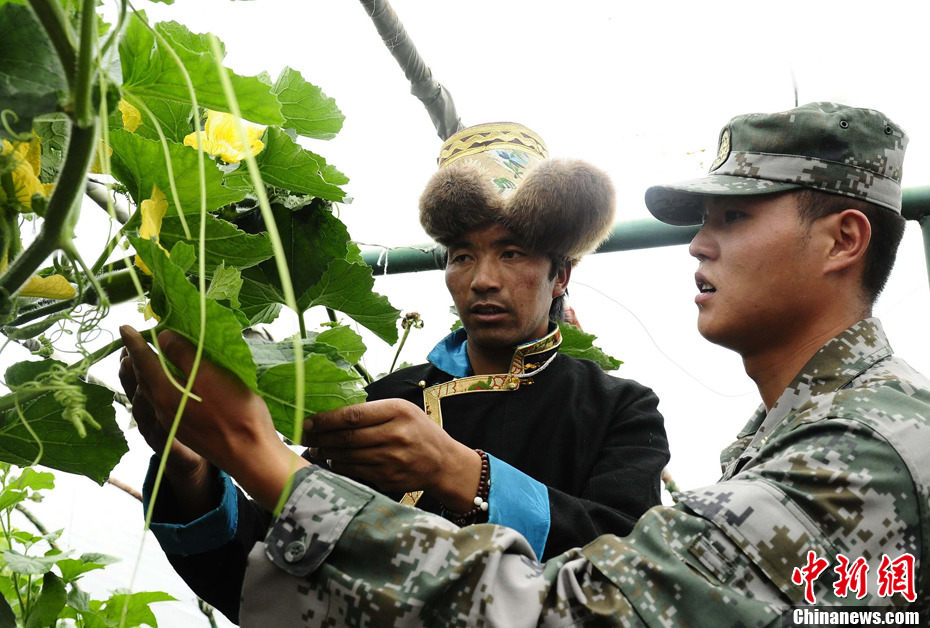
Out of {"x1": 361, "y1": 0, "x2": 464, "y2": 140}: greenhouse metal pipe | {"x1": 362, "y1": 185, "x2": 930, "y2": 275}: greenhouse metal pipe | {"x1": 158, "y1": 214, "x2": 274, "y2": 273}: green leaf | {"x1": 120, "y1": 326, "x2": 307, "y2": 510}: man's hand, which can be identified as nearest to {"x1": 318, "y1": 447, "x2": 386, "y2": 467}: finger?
{"x1": 120, "y1": 326, "x2": 307, "y2": 510}: man's hand

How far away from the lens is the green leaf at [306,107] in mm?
704

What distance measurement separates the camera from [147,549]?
233 cm

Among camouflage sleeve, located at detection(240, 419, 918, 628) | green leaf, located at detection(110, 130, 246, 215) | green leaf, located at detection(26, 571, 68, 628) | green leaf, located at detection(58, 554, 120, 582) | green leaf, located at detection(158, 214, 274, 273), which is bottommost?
green leaf, located at detection(58, 554, 120, 582)

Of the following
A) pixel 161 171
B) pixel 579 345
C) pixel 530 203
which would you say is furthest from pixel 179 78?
pixel 579 345

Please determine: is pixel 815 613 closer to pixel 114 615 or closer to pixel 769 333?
pixel 769 333

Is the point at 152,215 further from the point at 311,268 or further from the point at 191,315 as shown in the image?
the point at 311,268

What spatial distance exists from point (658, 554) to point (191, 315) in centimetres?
46

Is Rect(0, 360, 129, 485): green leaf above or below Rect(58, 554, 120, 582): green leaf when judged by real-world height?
above

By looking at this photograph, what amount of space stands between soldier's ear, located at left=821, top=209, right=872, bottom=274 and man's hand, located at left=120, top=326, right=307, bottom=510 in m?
0.78

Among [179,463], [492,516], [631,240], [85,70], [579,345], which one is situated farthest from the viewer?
[631,240]

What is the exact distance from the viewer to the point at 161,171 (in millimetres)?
583

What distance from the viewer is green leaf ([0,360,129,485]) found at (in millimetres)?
620

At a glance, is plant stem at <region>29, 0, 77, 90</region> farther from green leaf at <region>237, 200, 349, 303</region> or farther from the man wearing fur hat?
the man wearing fur hat

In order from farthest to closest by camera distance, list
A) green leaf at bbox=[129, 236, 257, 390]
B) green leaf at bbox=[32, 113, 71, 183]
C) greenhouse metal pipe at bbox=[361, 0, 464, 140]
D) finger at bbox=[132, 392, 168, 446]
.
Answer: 1. greenhouse metal pipe at bbox=[361, 0, 464, 140]
2. finger at bbox=[132, 392, 168, 446]
3. green leaf at bbox=[32, 113, 71, 183]
4. green leaf at bbox=[129, 236, 257, 390]
